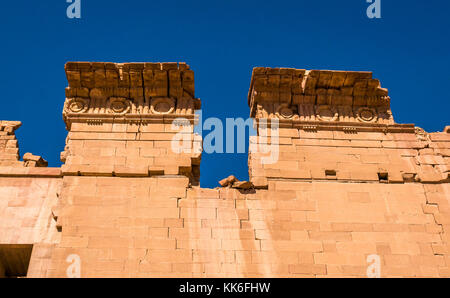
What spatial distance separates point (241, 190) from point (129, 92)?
11.3 feet

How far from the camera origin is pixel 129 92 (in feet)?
39.3

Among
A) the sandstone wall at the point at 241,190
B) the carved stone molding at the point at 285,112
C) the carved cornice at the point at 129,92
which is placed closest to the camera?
the sandstone wall at the point at 241,190

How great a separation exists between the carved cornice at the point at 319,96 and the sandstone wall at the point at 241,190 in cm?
3

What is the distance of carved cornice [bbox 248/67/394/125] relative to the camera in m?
11.9

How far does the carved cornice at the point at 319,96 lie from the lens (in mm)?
11945

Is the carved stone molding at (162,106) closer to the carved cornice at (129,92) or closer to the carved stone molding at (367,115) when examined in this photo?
the carved cornice at (129,92)

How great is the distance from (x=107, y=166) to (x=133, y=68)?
2.31 metres

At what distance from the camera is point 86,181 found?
10.6m

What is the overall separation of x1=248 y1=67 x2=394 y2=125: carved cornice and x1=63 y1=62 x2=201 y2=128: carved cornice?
1.57 meters

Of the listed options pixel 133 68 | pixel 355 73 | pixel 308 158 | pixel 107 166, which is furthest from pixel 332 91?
pixel 107 166

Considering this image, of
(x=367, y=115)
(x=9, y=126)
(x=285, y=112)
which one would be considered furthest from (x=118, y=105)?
(x=367, y=115)

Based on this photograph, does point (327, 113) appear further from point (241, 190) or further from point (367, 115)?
point (241, 190)

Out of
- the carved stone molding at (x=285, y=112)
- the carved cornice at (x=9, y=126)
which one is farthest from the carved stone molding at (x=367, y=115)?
the carved cornice at (x=9, y=126)

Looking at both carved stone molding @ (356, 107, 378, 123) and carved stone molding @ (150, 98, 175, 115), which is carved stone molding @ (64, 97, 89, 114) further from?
carved stone molding @ (356, 107, 378, 123)
